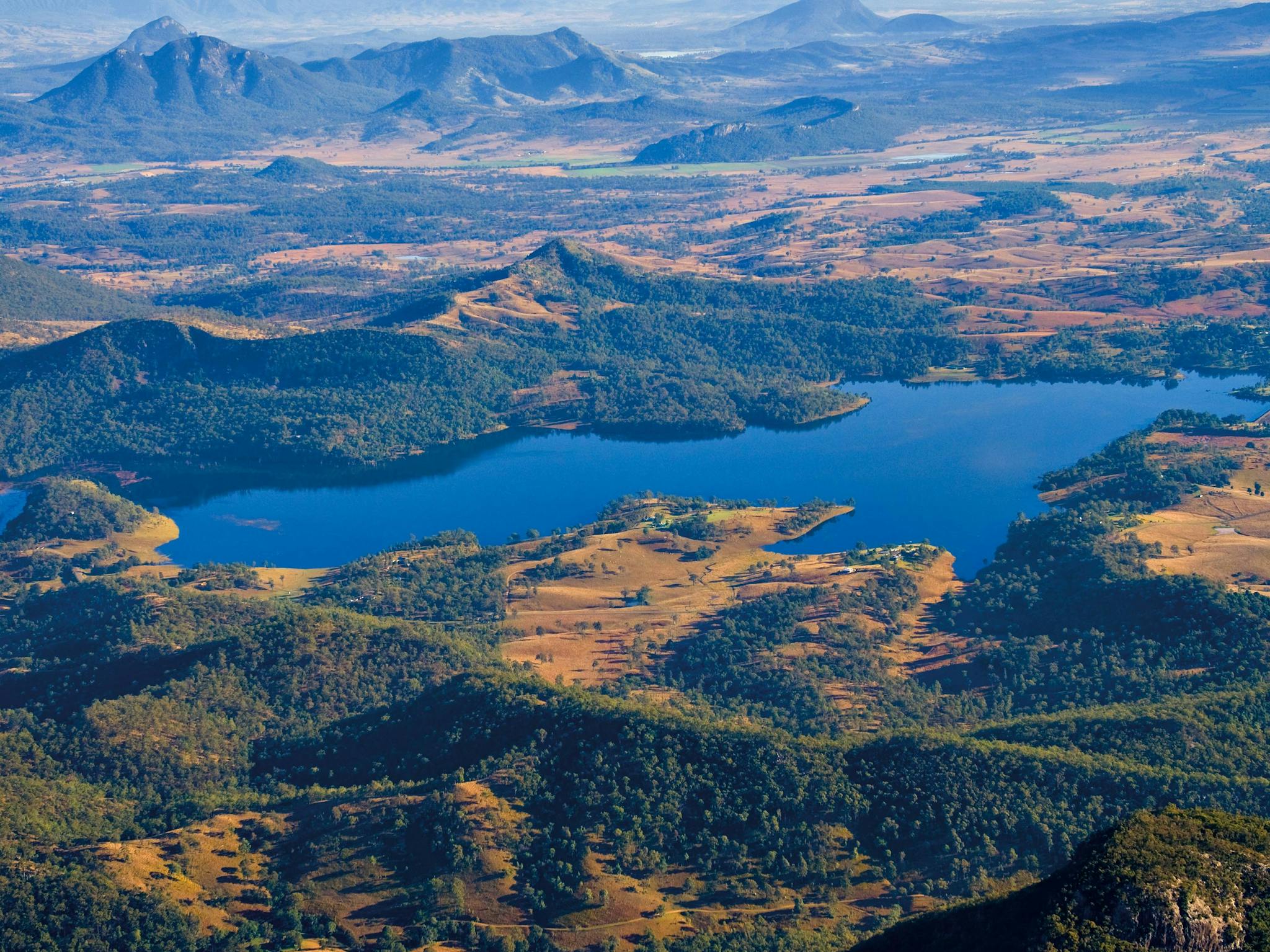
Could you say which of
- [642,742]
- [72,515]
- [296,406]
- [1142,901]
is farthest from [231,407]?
[1142,901]

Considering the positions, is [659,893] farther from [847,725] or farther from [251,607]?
[251,607]

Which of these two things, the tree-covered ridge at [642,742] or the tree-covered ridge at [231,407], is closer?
the tree-covered ridge at [642,742]

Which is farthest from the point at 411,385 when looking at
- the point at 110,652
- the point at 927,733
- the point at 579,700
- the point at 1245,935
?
the point at 1245,935

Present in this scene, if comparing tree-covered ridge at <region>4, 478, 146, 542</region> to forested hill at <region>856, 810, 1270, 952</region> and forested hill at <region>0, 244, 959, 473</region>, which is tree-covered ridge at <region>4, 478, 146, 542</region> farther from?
forested hill at <region>856, 810, 1270, 952</region>

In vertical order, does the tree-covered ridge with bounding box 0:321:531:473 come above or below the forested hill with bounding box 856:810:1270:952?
below

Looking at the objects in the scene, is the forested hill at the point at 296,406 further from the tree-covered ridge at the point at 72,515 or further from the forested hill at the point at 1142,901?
the forested hill at the point at 1142,901

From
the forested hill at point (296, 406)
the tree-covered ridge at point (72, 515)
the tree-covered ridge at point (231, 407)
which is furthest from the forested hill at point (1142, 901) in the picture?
the tree-covered ridge at point (231, 407)

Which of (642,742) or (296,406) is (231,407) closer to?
(296,406)

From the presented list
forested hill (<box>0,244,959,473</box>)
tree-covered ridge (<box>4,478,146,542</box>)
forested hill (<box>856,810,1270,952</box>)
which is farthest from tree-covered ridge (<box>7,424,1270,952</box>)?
forested hill (<box>0,244,959,473</box>)
